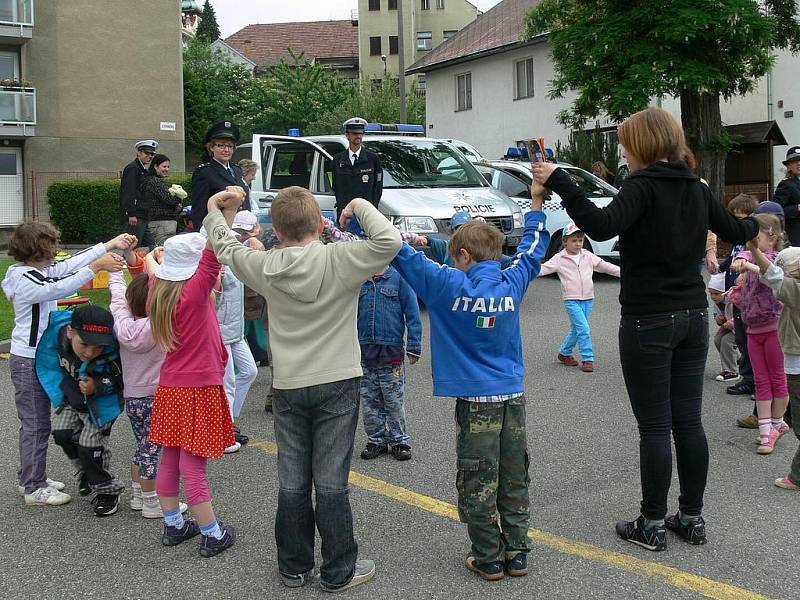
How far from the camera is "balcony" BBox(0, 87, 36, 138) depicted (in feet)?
102

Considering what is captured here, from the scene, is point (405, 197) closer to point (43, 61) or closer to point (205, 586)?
point (205, 586)

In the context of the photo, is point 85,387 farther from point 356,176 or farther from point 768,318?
point 356,176

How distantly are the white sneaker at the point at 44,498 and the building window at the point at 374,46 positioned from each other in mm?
67212

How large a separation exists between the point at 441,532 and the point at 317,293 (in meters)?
1.54

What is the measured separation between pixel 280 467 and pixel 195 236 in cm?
128

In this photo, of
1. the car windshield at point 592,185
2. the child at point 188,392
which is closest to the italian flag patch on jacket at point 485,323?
the child at point 188,392

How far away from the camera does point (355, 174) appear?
11.5 m

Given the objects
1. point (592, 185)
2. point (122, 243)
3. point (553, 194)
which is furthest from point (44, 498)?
point (592, 185)

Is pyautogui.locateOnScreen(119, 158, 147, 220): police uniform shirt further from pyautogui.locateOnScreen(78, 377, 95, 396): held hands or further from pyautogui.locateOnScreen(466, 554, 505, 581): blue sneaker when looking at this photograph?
pyautogui.locateOnScreen(466, 554, 505, 581): blue sneaker

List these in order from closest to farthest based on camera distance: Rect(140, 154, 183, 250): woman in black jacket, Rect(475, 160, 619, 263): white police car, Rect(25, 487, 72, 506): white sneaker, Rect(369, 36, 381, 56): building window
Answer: Rect(25, 487, 72, 506): white sneaker, Rect(140, 154, 183, 250): woman in black jacket, Rect(475, 160, 619, 263): white police car, Rect(369, 36, 381, 56): building window

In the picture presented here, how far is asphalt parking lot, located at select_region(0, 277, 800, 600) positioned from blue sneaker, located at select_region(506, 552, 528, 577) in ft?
0.13

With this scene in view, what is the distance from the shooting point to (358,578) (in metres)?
4.10

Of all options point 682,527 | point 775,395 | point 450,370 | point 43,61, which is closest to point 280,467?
point 450,370

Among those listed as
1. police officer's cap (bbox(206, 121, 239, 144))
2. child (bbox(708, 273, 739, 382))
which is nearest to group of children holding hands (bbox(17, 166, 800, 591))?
child (bbox(708, 273, 739, 382))
